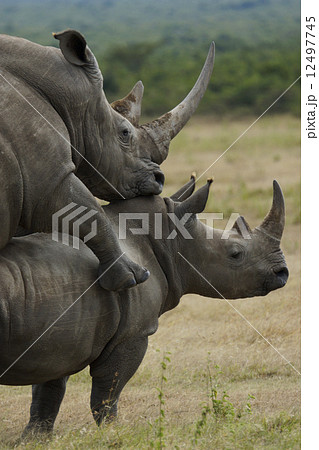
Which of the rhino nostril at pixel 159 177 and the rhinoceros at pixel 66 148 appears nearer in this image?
the rhinoceros at pixel 66 148

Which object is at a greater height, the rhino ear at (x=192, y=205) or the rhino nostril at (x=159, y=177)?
the rhino nostril at (x=159, y=177)

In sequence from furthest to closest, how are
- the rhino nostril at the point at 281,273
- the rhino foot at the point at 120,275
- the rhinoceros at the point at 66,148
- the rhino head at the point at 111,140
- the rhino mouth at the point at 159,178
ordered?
the rhino nostril at the point at 281,273 → the rhino mouth at the point at 159,178 → the rhino head at the point at 111,140 → the rhino foot at the point at 120,275 → the rhinoceros at the point at 66,148

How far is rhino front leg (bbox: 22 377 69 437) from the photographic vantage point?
22.9ft

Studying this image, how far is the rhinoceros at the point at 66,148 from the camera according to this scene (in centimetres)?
611

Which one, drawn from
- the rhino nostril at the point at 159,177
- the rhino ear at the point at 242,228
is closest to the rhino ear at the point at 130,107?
the rhino nostril at the point at 159,177

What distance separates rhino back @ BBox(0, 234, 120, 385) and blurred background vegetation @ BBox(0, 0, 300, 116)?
87.6ft

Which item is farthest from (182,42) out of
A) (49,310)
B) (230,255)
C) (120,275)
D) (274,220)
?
(49,310)

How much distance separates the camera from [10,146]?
605cm

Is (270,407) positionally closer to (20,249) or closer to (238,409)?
(238,409)

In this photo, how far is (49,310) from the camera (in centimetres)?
610

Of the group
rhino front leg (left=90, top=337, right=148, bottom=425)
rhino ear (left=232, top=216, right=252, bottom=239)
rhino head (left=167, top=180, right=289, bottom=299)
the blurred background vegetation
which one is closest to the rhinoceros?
rhino head (left=167, top=180, right=289, bottom=299)

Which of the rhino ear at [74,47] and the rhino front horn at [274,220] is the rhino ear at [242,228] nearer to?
the rhino front horn at [274,220]

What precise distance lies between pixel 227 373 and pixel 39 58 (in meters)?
3.50

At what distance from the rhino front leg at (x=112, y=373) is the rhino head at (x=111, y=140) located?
3.61 ft
